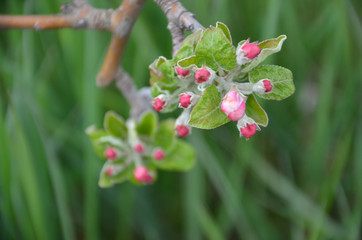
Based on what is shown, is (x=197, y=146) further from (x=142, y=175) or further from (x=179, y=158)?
(x=142, y=175)

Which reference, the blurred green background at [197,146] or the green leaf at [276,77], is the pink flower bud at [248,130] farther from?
the blurred green background at [197,146]

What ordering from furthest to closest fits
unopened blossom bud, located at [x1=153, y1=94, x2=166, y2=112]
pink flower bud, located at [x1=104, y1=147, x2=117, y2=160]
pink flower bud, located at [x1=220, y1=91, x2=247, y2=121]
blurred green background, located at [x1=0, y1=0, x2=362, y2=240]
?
blurred green background, located at [x1=0, y1=0, x2=362, y2=240] → pink flower bud, located at [x1=104, y1=147, x2=117, y2=160] → unopened blossom bud, located at [x1=153, y1=94, x2=166, y2=112] → pink flower bud, located at [x1=220, y1=91, x2=247, y2=121]

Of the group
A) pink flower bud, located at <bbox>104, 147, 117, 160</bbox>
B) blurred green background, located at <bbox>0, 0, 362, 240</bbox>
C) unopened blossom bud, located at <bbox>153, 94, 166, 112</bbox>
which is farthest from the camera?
blurred green background, located at <bbox>0, 0, 362, 240</bbox>

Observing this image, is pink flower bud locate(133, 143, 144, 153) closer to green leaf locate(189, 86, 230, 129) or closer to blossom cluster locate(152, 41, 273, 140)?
blossom cluster locate(152, 41, 273, 140)

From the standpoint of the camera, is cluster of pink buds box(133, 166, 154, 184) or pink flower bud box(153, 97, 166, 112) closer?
pink flower bud box(153, 97, 166, 112)

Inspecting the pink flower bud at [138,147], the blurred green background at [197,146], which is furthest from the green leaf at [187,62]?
the blurred green background at [197,146]

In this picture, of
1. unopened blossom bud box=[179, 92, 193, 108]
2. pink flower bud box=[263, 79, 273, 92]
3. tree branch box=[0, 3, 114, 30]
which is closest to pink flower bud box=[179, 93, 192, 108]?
unopened blossom bud box=[179, 92, 193, 108]

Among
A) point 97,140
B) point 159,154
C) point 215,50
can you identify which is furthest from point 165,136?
point 215,50
